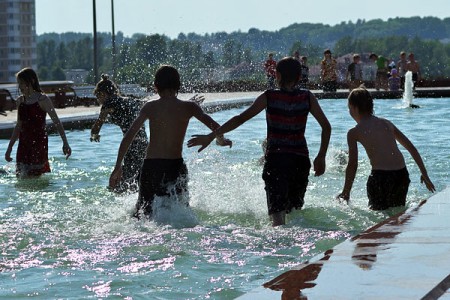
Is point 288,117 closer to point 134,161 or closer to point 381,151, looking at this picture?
point 381,151

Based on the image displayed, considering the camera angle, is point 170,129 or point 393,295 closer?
point 393,295

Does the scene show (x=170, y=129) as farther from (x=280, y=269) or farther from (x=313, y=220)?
(x=280, y=269)

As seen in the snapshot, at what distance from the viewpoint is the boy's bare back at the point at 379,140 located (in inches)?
318

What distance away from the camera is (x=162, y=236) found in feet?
24.4

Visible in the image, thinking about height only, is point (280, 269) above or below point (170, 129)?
below

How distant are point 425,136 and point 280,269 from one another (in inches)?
480

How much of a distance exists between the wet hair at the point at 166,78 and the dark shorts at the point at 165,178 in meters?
0.52

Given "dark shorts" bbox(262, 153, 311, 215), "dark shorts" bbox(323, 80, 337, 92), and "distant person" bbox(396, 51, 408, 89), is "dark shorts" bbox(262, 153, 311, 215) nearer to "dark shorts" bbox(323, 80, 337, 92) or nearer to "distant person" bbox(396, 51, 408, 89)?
"dark shorts" bbox(323, 80, 337, 92)

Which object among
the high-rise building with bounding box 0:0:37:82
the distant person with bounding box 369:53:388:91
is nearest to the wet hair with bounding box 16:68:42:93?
the distant person with bounding box 369:53:388:91

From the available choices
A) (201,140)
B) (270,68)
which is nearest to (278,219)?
(201,140)

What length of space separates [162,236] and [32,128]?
4.33 metres

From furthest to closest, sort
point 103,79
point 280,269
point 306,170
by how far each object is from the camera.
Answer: point 103,79 → point 306,170 → point 280,269

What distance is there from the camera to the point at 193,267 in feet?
21.1

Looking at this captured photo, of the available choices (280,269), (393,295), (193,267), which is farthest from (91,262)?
(393,295)
